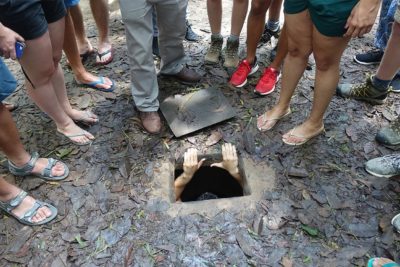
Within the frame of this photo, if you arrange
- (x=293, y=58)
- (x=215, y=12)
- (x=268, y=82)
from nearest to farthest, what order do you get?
(x=293, y=58), (x=268, y=82), (x=215, y=12)

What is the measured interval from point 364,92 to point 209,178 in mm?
1751

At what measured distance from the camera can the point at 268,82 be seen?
354cm

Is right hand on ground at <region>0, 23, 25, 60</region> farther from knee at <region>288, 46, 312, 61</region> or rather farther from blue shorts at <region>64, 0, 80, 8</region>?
knee at <region>288, 46, 312, 61</region>

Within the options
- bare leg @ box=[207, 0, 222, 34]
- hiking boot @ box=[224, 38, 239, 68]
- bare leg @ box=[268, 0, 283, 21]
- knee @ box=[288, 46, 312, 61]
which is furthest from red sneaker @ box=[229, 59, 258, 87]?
knee @ box=[288, 46, 312, 61]

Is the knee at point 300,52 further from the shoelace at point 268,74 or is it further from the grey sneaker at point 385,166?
the grey sneaker at point 385,166

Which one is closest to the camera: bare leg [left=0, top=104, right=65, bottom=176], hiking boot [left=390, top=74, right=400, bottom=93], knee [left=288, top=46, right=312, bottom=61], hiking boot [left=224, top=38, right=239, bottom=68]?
bare leg [left=0, top=104, right=65, bottom=176]

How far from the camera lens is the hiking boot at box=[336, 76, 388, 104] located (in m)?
3.39

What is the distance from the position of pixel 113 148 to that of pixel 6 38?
4.45 ft

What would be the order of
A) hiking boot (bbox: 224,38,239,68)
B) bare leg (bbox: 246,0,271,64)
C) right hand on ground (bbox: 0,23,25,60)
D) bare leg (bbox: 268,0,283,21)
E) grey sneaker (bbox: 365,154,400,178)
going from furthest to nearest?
1. bare leg (bbox: 268,0,283,21)
2. hiking boot (bbox: 224,38,239,68)
3. bare leg (bbox: 246,0,271,64)
4. grey sneaker (bbox: 365,154,400,178)
5. right hand on ground (bbox: 0,23,25,60)

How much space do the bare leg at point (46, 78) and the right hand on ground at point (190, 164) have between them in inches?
35.9

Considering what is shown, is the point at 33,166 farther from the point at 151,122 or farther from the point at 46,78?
the point at 151,122

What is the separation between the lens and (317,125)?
10.0 ft

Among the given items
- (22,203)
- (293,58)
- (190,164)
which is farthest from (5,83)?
(293,58)

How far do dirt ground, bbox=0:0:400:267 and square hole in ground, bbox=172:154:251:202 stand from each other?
0.42 ft
